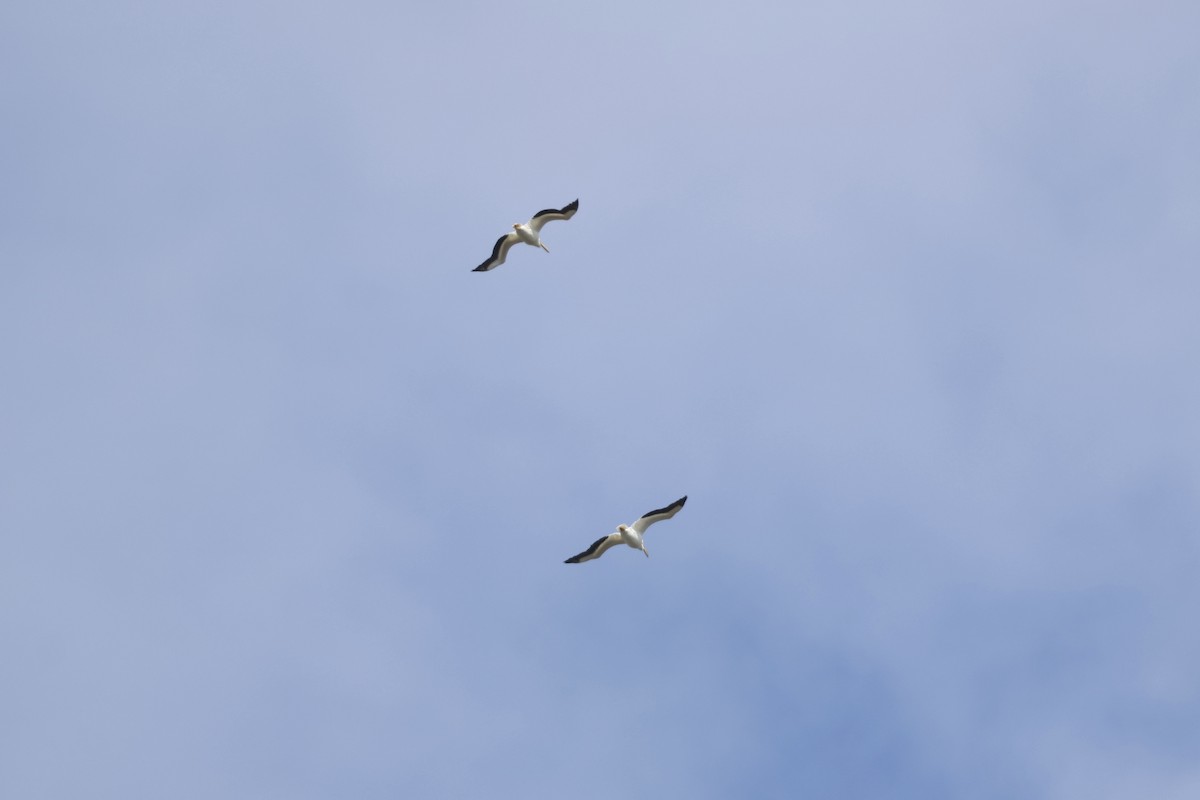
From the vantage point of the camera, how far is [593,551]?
84.1m

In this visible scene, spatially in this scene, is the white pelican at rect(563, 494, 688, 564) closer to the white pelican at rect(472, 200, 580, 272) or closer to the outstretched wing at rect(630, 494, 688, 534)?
the outstretched wing at rect(630, 494, 688, 534)

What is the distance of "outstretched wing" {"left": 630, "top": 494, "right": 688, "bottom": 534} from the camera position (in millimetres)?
82938

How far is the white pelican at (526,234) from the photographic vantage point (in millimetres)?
82688

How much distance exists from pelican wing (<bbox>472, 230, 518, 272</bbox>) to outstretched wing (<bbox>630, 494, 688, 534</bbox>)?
1643 cm

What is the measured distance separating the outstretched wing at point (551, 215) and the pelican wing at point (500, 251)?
1.33 m

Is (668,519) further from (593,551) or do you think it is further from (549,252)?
(549,252)

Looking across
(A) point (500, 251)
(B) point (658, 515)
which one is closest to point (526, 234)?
(A) point (500, 251)

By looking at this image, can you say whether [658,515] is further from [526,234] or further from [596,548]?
[526,234]

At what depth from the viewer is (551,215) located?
82938mm

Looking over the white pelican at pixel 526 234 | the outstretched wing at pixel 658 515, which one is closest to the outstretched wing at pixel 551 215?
the white pelican at pixel 526 234

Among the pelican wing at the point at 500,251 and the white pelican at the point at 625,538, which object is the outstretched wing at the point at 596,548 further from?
the pelican wing at the point at 500,251

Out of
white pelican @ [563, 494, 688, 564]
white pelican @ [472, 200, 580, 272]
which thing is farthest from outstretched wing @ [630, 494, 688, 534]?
white pelican @ [472, 200, 580, 272]

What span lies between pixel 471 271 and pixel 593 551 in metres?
16.9

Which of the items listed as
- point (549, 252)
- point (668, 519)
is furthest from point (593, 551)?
point (549, 252)
